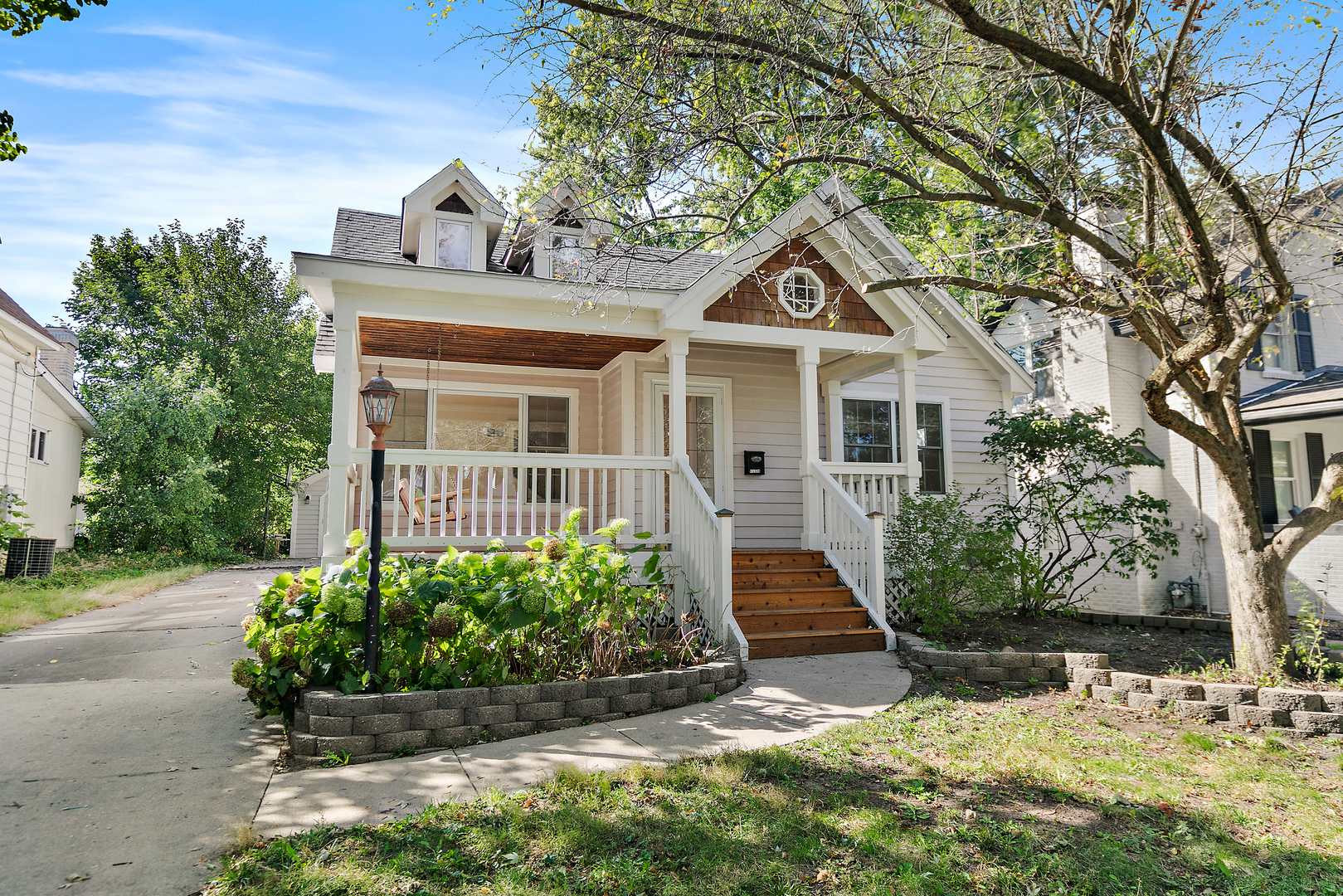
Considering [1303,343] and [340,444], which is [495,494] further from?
[1303,343]

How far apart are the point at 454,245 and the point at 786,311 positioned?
3.92 metres

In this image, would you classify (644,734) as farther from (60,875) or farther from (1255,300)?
(1255,300)

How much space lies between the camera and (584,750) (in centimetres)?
433

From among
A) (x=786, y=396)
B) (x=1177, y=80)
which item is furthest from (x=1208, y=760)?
(x=786, y=396)

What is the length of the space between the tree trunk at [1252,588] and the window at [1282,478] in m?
7.95

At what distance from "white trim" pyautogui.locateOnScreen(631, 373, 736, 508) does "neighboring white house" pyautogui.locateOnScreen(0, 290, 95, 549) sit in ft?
38.4

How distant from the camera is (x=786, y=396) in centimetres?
1041

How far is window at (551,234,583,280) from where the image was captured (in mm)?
7621

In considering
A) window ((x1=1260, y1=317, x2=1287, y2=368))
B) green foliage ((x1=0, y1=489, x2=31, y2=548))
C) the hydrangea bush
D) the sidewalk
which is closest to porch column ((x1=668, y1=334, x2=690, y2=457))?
the hydrangea bush

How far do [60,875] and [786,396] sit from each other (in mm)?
8802

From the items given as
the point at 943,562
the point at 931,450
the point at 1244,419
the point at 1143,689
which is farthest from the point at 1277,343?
the point at 1143,689

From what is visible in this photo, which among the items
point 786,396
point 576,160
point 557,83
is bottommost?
point 786,396

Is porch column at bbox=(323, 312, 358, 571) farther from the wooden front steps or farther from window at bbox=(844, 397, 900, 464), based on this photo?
window at bbox=(844, 397, 900, 464)

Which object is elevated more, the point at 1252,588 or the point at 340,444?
the point at 340,444
